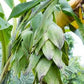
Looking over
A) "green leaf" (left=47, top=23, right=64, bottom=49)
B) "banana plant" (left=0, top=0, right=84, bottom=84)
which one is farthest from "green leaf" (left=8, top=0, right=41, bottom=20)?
"green leaf" (left=47, top=23, right=64, bottom=49)

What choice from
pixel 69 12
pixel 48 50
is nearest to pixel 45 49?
pixel 48 50

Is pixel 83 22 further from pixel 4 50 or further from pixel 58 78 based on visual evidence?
pixel 4 50

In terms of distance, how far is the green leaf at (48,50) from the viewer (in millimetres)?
374

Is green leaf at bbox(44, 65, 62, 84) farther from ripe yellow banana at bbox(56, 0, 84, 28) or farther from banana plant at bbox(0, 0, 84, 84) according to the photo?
ripe yellow banana at bbox(56, 0, 84, 28)

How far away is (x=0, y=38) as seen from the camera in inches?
25.9

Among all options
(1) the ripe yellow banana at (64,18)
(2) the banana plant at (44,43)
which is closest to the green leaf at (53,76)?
(2) the banana plant at (44,43)

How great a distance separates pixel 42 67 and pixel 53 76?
27 mm

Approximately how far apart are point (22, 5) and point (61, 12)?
0.30 feet

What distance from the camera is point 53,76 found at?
1.26ft

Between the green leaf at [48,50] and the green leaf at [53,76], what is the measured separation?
0.09ft

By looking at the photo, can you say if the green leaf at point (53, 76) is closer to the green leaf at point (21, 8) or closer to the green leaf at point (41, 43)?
the green leaf at point (41, 43)

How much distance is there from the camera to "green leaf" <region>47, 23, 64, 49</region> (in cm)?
39

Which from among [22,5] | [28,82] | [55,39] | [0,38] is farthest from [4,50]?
[28,82]

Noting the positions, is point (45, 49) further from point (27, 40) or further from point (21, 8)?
point (21, 8)
